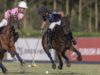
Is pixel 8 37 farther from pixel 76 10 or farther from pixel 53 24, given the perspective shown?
pixel 76 10

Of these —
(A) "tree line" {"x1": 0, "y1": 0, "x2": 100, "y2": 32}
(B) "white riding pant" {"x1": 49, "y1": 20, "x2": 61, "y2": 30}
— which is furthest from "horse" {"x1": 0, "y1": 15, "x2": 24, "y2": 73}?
(A) "tree line" {"x1": 0, "y1": 0, "x2": 100, "y2": 32}

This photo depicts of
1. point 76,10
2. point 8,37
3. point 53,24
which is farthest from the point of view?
point 76,10

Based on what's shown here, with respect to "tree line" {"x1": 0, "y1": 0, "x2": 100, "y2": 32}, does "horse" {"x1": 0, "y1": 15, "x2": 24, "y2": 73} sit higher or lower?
higher

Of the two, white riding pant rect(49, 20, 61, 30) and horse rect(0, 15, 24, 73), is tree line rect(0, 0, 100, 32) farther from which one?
horse rect(0, 15, 24, 73)

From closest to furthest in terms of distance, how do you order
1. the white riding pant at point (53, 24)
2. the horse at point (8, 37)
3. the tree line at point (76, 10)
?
1. the horse at point (8, 37)
2. the white riding pant at point (53, 24)
3. the tree line at point (76, 10)

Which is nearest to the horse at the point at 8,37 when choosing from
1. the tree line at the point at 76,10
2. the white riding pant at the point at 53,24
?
the white riding pant at the point at 53,24

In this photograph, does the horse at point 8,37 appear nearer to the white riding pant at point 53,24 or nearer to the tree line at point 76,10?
the white riding pant at point 53,24

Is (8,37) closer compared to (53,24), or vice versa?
(8,37)

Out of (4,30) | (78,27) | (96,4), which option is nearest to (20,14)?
(4,30)

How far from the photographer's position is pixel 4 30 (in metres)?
17.5

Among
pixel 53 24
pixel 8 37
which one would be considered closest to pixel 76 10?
pixel 53 24

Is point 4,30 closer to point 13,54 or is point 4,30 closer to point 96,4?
point 13,54

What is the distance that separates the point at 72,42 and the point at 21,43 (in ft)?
31.8

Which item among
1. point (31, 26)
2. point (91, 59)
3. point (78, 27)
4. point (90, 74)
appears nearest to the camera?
point (90, 74)
